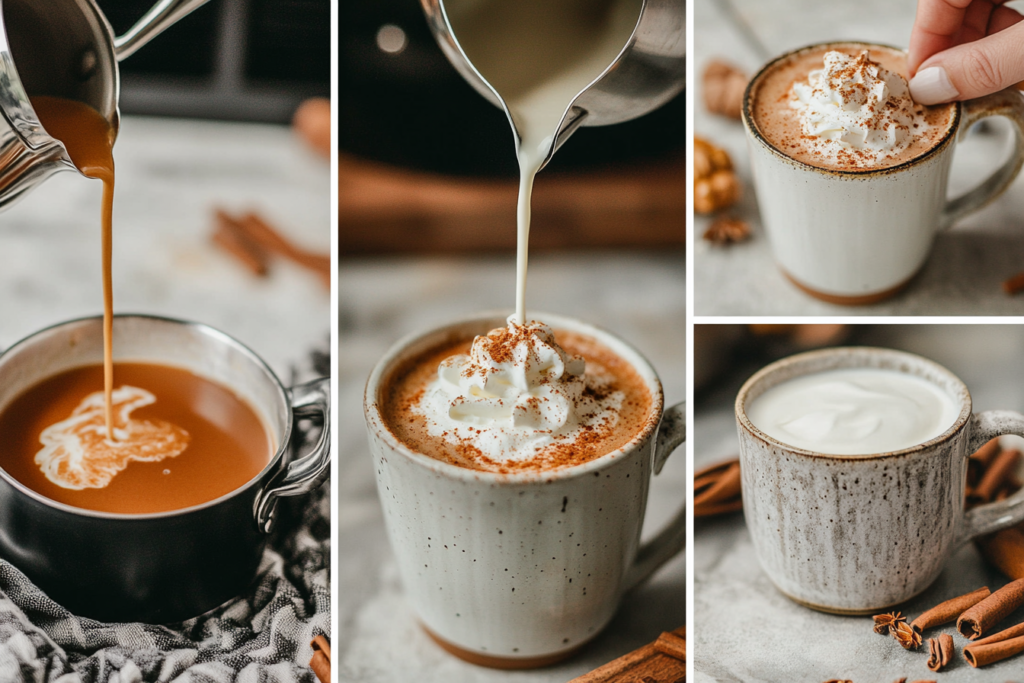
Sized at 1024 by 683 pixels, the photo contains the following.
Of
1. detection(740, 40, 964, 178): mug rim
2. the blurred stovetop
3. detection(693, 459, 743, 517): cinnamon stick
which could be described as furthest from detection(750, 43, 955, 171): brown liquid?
detection(693, 459, 743, 517): cinnamon stick

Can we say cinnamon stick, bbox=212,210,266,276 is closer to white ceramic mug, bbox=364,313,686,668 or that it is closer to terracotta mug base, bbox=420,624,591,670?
white ceramic mug, bbox=364,313,686,668

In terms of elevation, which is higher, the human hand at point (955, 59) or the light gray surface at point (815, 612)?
the human hand at point (955, 59)

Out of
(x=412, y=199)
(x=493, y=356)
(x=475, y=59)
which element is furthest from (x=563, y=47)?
(x=412, y=199)

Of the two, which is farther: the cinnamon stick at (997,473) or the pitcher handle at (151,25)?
the cinnamon stick at (997,473)

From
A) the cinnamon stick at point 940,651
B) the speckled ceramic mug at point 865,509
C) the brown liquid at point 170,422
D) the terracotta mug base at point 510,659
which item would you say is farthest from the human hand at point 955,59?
the brown liquid at point 170,422

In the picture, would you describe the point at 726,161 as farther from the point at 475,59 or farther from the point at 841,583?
the point at 841,583

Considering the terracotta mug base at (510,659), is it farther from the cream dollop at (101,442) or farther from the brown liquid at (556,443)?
the cream dollop at (101,442)
